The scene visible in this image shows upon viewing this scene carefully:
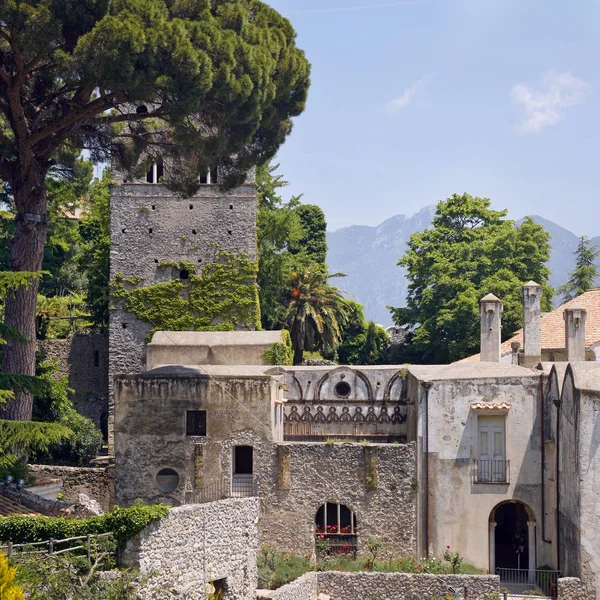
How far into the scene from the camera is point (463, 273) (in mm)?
53750

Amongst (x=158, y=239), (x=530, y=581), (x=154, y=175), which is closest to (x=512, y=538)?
(x=530, y=581)

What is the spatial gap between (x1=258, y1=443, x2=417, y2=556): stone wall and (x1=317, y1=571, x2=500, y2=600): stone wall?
231cm

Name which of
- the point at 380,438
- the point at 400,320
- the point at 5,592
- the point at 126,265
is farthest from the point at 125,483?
the point at 400,320

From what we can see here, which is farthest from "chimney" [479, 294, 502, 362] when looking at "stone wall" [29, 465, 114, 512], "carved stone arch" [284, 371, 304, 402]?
"stone wall" [29, 465, 114, 512]

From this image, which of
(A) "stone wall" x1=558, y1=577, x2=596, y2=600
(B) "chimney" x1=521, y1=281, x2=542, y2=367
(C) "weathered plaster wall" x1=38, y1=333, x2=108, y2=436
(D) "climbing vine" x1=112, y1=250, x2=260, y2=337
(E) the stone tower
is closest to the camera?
(A) "stone wall" x1=558, y1=577, x2=596, y2=600

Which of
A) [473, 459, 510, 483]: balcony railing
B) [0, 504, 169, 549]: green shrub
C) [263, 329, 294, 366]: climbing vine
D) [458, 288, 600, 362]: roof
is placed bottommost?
[0, 504, 169, 549]: green shrub

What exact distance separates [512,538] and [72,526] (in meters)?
17.4

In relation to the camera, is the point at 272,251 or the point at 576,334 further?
the point at 272,251

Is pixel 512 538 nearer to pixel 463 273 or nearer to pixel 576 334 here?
pixel 576 334

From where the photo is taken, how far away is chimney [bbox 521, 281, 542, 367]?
37094mm

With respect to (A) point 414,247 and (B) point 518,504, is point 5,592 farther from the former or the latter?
(A) point 414,247

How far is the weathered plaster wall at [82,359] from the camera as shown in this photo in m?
46.8

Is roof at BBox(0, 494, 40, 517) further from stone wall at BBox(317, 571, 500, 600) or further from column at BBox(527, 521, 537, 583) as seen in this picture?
column at BBox(527, 521, 537, 583)

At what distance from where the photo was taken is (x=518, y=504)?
3350 cm
